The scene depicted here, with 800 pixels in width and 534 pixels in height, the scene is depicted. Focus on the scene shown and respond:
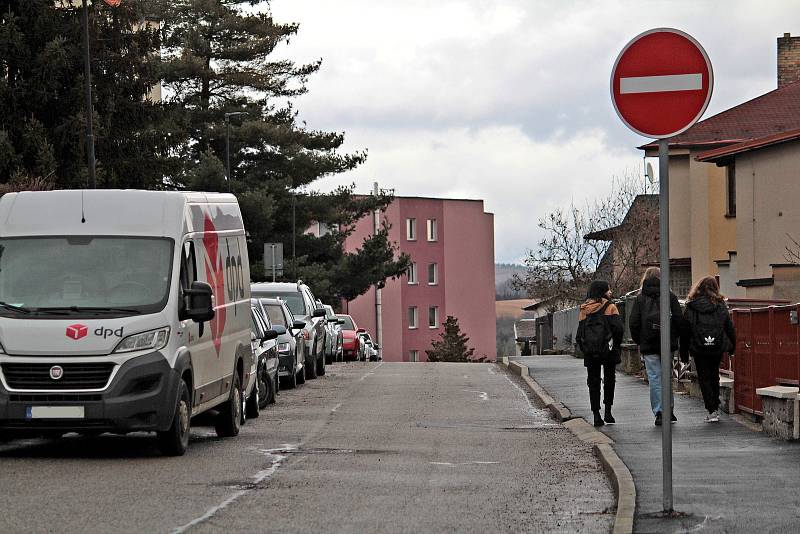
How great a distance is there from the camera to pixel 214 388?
53.3 ft

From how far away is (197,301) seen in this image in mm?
14734

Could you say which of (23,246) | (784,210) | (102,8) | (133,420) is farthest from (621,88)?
(102,8)

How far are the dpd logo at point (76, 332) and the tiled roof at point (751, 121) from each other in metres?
39.0

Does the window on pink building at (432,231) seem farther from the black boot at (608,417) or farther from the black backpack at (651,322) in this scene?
the black backpack at (651,322)

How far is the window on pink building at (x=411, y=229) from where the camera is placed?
116m

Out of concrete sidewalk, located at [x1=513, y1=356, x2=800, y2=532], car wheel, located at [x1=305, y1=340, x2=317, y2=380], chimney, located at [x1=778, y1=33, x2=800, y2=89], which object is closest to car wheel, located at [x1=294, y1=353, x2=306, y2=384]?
car wheel, located at [x1=305, y1=340, x2=317, y2=380]

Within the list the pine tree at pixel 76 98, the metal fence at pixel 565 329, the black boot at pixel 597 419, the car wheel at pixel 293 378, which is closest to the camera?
the black boot at pixel 597 419

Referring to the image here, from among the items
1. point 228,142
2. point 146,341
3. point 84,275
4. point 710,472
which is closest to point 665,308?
point 710,472

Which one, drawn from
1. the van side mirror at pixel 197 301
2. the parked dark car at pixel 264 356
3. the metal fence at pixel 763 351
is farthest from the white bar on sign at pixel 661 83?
the parked dark car at pixel 264 356

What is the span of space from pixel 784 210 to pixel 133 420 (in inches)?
1228

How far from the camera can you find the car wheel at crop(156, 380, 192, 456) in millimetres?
14477

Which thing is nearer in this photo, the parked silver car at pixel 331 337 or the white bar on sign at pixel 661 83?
the white bar on sign at pixel 661 83

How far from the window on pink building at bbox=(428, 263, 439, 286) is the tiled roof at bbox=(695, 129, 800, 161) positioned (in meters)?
71.8

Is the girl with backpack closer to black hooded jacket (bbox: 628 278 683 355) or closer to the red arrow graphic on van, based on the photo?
black hooded jacket (bbox: 628 278 683 355)
